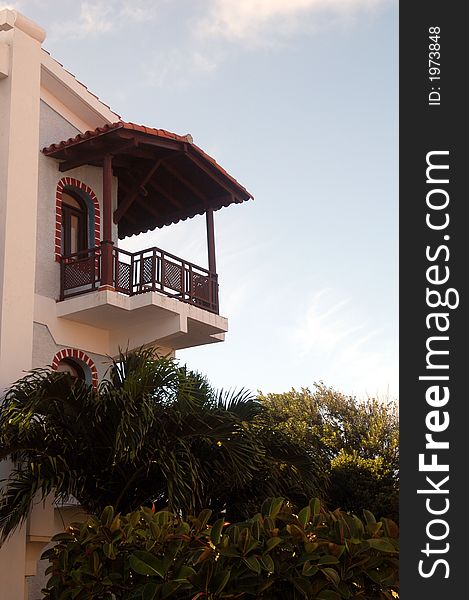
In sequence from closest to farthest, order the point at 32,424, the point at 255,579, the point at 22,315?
1. the point at 255,579
2. the point at 32,424
3. the point at 22,315

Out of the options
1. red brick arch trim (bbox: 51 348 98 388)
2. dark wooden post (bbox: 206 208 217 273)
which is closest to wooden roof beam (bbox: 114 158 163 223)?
dark wooden post (bbox: 206 208 217 273)

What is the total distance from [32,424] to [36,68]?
6798 millimetres

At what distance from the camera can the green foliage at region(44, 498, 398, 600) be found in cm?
827

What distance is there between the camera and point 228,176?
58.7ft

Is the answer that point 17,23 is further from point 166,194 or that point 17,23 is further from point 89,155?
point 166,194

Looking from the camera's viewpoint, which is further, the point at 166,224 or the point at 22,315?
the point at 166,224

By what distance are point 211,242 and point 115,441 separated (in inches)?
269

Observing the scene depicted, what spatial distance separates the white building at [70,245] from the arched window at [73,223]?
2 cm

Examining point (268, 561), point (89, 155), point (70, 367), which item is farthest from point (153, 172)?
point (268, 561)

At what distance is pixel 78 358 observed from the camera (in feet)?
53.2

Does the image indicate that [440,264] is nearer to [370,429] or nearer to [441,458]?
[441,458]

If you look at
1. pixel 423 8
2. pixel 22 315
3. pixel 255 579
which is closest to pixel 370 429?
pixel 22 315

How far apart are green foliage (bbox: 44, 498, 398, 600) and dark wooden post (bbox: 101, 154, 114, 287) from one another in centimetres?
686

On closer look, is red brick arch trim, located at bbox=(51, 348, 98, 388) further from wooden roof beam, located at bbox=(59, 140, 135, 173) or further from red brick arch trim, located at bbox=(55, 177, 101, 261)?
wooden roof beam, located at bbox=(59, 140, 135, 173)
